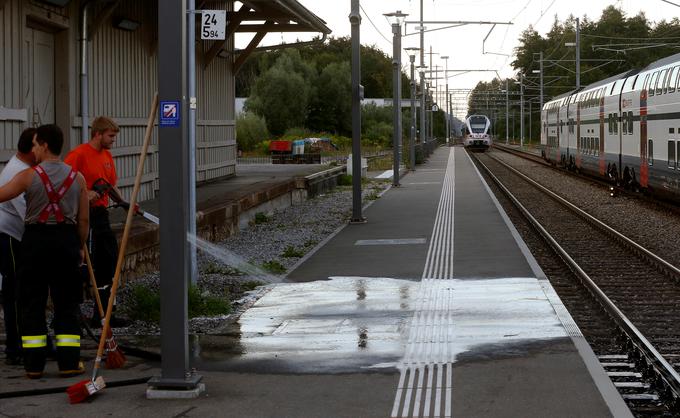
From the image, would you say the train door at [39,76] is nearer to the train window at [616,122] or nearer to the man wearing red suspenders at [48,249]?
the man wearing red suspenders at [48,249]

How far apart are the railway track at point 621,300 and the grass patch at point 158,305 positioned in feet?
11.3

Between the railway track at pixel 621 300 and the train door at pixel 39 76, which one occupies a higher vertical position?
the train door at pixel 39 76

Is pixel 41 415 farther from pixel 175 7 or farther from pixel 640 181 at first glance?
pixel 640 181

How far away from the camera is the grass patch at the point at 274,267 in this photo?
14.5 metres

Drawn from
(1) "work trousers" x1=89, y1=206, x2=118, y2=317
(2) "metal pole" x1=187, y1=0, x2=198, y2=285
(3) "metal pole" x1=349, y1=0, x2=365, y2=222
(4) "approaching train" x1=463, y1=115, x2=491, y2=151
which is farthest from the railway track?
(4) "approaching train" x1=463, y1=115, x2=491, y2=151

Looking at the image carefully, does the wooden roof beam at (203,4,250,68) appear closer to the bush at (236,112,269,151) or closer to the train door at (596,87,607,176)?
the train door at (596,87,607,176)

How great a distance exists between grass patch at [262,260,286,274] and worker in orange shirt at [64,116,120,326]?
4363mm

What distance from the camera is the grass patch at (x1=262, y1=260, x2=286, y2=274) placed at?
Answer: 1447 cm

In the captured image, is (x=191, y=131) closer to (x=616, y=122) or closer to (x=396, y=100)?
(x=616, y=122)

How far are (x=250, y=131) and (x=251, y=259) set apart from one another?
170ft

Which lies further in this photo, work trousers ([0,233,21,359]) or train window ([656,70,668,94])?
train window ([656,70,668,94])

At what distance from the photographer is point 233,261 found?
1583 cm

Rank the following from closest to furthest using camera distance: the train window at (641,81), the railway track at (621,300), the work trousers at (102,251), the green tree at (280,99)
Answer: the railway track at (621,300), the work trousers at (102,251), the train window at (641,81), the green tree at (280,99)

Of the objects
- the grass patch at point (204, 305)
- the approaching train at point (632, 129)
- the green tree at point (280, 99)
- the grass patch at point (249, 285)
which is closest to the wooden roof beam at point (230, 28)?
the approaching train at point (632, 129)
